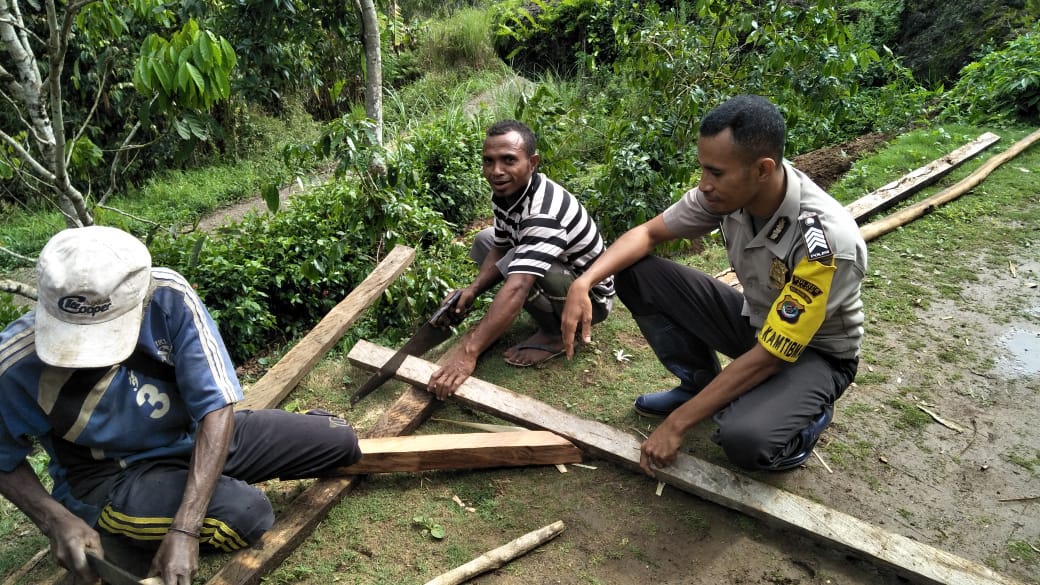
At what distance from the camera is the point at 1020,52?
8070 millimetres

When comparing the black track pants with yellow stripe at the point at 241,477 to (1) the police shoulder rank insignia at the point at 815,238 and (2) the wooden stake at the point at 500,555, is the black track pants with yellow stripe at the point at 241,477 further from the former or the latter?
(1) the police shoulder rank insignia at the point at 815,238

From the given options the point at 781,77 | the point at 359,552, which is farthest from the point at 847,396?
the point at 781,77

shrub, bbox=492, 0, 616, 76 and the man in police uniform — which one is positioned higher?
the man in police uniform

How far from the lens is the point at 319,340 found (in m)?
3.76

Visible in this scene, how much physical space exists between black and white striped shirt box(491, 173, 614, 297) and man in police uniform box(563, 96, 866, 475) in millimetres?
431

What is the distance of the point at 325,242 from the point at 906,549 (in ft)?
13.6

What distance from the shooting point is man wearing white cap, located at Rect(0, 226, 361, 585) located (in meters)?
1.95

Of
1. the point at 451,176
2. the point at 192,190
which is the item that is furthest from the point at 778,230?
the point at 192,190

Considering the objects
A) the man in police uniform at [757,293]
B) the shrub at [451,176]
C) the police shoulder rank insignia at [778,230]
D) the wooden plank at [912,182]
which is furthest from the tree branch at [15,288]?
the wooden plank at [912,182]

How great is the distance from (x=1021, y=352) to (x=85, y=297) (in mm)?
4304

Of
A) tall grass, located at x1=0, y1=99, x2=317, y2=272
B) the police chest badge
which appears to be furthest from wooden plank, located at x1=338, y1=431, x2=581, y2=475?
tall grass, located at x1=0, y1=99, x2=317, y2=272

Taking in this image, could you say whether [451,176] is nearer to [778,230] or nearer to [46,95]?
[46,95]

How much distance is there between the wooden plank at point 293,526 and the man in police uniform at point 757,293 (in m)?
1.03

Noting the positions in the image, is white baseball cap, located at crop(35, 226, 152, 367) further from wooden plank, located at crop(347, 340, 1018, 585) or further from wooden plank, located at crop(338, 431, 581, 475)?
wooden plank, located at crop(347, 340, 1018, 585)
